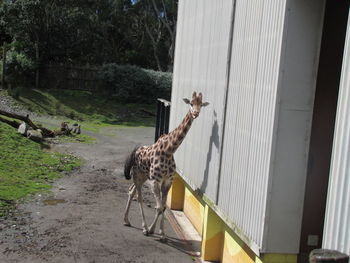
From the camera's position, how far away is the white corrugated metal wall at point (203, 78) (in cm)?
770

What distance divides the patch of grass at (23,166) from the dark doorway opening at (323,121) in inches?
253

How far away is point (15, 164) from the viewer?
13422mm

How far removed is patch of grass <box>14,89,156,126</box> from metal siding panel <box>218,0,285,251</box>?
19528 mm

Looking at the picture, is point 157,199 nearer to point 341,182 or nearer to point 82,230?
point 82,230

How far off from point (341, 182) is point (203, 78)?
544cm

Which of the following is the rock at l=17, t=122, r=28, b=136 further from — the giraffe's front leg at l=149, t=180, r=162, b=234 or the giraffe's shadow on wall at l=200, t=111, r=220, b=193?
the giraffe's shadow on wall at l=200, t=111, r=220, b=193

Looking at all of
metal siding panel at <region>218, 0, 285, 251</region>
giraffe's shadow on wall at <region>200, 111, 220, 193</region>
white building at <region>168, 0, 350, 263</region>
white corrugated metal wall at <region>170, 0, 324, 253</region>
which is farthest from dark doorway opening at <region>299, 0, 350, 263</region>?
giraffe's shadow on wall at <region>200, 111, 220, 193</region>

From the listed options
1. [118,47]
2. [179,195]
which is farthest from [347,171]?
[118,47]

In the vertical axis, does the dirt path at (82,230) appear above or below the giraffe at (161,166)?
below

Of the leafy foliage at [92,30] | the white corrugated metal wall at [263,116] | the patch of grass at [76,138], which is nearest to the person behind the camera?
the white corrugated metal wall at [263,116]

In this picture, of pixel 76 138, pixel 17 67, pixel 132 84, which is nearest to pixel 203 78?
pixel 76 138

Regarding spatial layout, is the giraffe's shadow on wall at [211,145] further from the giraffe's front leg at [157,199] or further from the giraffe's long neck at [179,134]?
the giraffe's front leg at [157,199]

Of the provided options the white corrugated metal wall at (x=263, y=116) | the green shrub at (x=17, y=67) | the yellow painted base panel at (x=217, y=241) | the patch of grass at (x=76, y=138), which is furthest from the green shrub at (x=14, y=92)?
the white corrugated metal wall at (x=263, y=116)

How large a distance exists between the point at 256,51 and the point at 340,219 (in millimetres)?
2974
